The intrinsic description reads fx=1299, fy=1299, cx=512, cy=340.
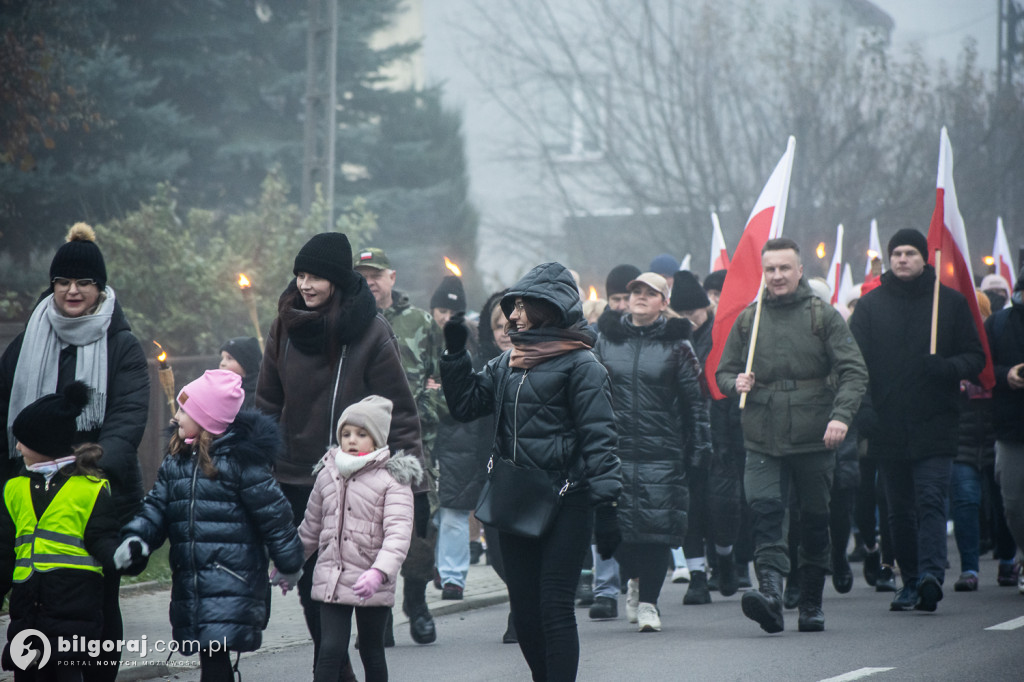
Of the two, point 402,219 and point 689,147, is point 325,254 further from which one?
point 689,147

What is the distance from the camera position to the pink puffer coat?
217 inches

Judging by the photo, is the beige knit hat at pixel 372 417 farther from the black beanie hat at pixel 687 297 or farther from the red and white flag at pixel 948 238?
the red and white flag at pixel 948 238

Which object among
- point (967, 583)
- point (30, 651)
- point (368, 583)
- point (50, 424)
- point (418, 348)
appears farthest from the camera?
point (967, 583)

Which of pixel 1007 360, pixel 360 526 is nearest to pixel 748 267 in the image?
pixel 1007 360

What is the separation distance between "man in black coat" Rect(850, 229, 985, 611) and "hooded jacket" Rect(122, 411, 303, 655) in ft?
15.2

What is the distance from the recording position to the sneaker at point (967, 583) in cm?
942

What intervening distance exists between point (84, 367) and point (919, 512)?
17.7ft

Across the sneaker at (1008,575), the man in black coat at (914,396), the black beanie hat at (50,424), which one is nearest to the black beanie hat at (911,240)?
the man in black coat at (914,396)

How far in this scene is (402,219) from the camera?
2592cm

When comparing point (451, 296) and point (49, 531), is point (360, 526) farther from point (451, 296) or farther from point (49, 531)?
point (451, 296)

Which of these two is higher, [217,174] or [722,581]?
[217,174]

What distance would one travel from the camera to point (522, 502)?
5.53 m

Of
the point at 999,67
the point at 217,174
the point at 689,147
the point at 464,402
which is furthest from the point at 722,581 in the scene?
the point at 999,67

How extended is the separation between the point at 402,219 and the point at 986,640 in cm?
1964
